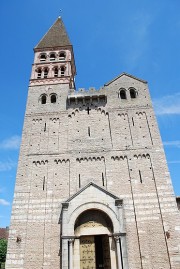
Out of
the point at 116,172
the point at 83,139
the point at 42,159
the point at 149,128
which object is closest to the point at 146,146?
the point at 149,128

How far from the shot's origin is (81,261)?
14.6 metres

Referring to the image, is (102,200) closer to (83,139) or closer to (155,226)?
(155,226)

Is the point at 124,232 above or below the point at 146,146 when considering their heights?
below

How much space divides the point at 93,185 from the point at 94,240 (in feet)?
A: 11.5

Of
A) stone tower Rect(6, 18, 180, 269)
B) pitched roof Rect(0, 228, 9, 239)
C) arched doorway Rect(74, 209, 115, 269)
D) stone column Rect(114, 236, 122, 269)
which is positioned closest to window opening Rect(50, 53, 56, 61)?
stone tower Rect(6, 18, 180, 269)

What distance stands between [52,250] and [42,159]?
256 inches

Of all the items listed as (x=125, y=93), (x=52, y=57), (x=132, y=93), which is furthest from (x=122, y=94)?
(x=52, y=57)

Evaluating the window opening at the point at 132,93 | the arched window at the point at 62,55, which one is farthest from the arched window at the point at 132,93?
the arched window at the point at 62,55

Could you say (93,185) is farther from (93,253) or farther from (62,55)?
(62,55)

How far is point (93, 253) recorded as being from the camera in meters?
Result: 14.7

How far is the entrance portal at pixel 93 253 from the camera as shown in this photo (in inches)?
571

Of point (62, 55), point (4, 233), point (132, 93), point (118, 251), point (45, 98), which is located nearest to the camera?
point (118, 251)

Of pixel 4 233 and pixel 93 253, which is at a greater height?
pixel 4 233

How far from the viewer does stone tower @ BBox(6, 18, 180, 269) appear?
14.6 meters
